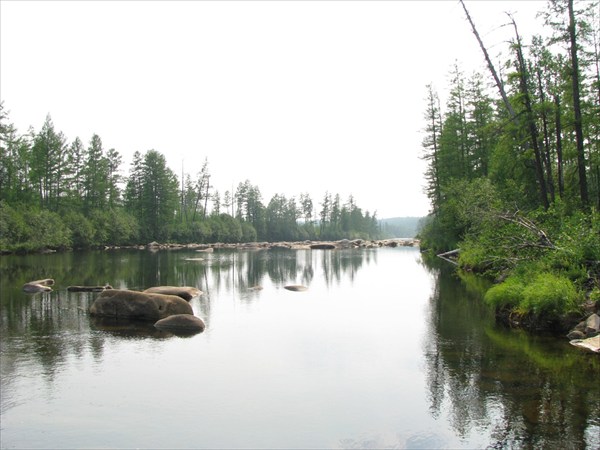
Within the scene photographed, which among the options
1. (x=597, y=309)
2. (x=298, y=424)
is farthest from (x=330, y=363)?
(x=597, y=309)

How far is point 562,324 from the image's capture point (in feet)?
42.2

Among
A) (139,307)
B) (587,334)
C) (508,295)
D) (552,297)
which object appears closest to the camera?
(587,334)

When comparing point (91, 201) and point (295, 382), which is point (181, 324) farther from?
point (91, 201)

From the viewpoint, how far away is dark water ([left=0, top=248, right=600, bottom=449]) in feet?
22.9

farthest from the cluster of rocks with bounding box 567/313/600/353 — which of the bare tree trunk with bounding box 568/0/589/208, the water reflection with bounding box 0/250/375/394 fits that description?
the water reflection with bounding box 0/250/375/394

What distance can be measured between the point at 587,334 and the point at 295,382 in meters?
7.52

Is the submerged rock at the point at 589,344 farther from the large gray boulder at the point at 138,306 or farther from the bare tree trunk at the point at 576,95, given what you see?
the large gray boulder at the point at 138,306

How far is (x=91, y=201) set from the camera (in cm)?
7331

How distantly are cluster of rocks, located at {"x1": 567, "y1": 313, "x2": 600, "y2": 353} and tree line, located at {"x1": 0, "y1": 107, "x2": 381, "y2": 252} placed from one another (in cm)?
4843

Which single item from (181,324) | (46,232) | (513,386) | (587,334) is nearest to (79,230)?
(46,232)

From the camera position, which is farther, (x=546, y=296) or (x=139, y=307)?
(x=139, y=307)

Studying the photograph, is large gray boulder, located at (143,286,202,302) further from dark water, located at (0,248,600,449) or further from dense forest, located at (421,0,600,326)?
dense forest, located at (421,0,600,326)

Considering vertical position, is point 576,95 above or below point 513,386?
above

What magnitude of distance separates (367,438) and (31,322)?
1185 centimetres
